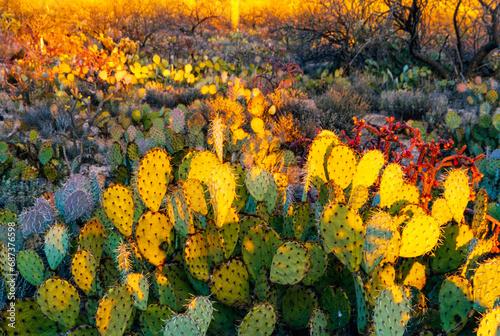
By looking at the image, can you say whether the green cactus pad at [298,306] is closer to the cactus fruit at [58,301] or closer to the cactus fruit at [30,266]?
the cactus fruit at [58,301]

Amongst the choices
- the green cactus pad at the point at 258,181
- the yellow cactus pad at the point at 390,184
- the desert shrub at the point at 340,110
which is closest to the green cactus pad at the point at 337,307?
the yellow cactus pad at the point at 390,184

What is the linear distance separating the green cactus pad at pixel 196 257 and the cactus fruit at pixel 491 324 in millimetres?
1039

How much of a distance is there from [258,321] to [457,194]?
3.50 ft

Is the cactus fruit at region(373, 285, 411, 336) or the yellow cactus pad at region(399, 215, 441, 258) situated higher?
the yellow cactus pad at region(399, 215, 441, 258)

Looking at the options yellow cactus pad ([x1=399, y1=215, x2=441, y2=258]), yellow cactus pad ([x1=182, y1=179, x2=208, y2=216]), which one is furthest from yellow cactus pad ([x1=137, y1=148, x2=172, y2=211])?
yellow cactus pad ([x1=399, y1=215, x2=441, y2=258])

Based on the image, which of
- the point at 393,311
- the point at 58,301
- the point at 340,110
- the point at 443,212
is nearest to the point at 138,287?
the point at 58,301

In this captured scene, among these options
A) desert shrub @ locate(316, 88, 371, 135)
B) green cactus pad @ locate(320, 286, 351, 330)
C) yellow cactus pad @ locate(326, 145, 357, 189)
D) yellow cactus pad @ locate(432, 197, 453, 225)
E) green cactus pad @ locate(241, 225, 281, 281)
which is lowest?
desert shrub @ locate(316, 88, 371, 135)

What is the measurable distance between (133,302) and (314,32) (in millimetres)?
9807

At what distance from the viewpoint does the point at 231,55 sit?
35.1 feet

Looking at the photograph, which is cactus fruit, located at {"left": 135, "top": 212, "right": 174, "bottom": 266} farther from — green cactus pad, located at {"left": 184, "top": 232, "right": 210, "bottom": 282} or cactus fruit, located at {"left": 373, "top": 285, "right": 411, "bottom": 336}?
cactus fruit, located at {"left": 373, "top": 285, "right": 411, "bottom": 336}

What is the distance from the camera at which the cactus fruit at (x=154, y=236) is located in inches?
66.5

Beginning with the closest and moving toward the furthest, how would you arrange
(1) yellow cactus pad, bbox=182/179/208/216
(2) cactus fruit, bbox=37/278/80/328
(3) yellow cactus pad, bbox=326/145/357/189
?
(2) cactus fruit, bbox=37/278/80/328, (1) yellow cactus pad, bbox=182/179/208/216, (3) yellow cactus pad, bbox=326/145/357/189

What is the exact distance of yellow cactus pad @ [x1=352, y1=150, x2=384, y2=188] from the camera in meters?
1.95

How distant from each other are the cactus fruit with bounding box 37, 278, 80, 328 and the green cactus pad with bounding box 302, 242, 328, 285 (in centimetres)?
98
